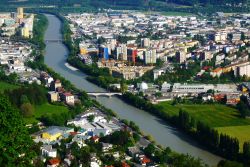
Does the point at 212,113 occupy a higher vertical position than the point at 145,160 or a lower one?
lower

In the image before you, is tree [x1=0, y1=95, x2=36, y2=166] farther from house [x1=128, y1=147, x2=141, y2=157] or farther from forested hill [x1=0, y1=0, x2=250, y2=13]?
forested hill [x1=0, y1=0, x2=250, y2=13]

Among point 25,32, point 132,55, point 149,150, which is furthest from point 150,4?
point 149,150

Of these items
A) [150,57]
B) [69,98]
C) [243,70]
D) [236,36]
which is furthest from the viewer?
[236,36]

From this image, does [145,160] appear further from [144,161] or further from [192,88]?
[192,88]

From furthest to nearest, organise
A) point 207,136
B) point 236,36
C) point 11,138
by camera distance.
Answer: point 236,36 < point 207,136 < point 11,138

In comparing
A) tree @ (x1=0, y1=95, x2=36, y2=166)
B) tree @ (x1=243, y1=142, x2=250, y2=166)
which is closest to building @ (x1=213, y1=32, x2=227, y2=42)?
tree @ (x1=243, y1=142, x2=250, y2=166)

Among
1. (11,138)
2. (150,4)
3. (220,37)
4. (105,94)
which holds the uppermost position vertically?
(11,138)

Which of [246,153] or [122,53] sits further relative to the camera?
[122,53]
